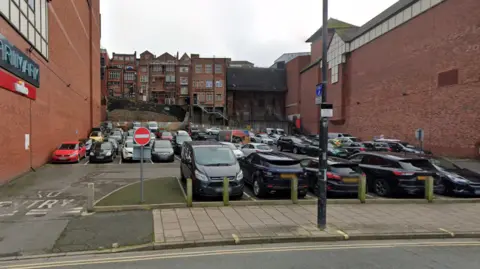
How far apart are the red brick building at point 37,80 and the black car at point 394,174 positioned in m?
14.3

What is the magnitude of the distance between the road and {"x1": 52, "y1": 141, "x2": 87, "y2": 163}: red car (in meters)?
17.2

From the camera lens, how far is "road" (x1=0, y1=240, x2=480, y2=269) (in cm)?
566

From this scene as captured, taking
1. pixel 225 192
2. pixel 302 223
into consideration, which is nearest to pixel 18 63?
pixel 225 192

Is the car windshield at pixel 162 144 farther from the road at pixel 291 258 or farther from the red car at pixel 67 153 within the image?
the road at pixel 291 258

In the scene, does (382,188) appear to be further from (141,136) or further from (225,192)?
(141,136)

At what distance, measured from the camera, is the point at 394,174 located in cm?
1184

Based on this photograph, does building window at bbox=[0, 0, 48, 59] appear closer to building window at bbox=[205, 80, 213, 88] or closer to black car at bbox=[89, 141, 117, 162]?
black car at bbox=[89, 141, 117, 162]

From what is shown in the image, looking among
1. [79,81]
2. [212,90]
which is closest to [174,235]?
[79,81]

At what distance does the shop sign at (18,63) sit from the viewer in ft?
44.0

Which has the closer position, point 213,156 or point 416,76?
point 213,156

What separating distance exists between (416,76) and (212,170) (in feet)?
94.6

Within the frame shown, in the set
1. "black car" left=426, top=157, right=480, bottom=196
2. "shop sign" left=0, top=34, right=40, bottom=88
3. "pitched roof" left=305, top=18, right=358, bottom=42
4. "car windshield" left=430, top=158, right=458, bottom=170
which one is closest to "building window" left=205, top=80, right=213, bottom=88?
"pitched roof" left=305, top=18, right=358, bottom=42

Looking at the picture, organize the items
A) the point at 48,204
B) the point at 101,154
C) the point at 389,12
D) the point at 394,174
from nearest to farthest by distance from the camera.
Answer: the point at 48,204 → the point at 394,174 → the point at 101,154 → the point at 389,12

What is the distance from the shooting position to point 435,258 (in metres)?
6.22
